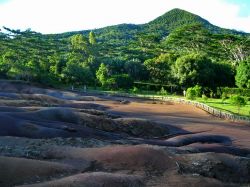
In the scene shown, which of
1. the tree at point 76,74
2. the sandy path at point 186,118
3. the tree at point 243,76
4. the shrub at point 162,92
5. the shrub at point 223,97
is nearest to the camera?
the sandy path at point 186,118

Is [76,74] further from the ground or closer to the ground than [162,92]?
further from the ground

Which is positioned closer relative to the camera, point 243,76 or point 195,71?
point 243,76

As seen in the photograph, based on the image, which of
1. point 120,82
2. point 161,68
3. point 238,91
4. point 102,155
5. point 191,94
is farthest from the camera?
point 161,68

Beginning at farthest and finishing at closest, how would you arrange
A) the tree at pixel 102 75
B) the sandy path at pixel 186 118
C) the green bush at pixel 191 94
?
the tree at pixel 102 75
the green bush at pixel 191 94
the sandy path at pixel 186 118

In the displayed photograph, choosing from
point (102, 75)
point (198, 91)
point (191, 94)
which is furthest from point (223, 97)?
point (102, 75)

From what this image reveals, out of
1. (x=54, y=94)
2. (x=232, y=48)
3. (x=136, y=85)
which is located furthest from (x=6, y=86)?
(x=232, y=48)

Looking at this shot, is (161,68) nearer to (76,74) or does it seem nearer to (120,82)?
(120,82)

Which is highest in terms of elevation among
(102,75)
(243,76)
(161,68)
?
(161,68)

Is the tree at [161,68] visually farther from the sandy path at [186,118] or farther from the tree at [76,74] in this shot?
the sandy path at [186,118]

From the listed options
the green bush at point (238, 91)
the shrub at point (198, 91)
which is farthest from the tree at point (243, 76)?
the shrub at point (198, 91)

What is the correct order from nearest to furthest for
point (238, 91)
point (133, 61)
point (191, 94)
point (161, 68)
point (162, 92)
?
point (191, 94), point (238, 91), point (162, 92), point (161, 68), point (133, 61)

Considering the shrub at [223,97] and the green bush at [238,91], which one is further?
the green bush at [238,91]

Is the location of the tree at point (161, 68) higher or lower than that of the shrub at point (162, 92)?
higher

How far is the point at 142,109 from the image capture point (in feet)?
240
